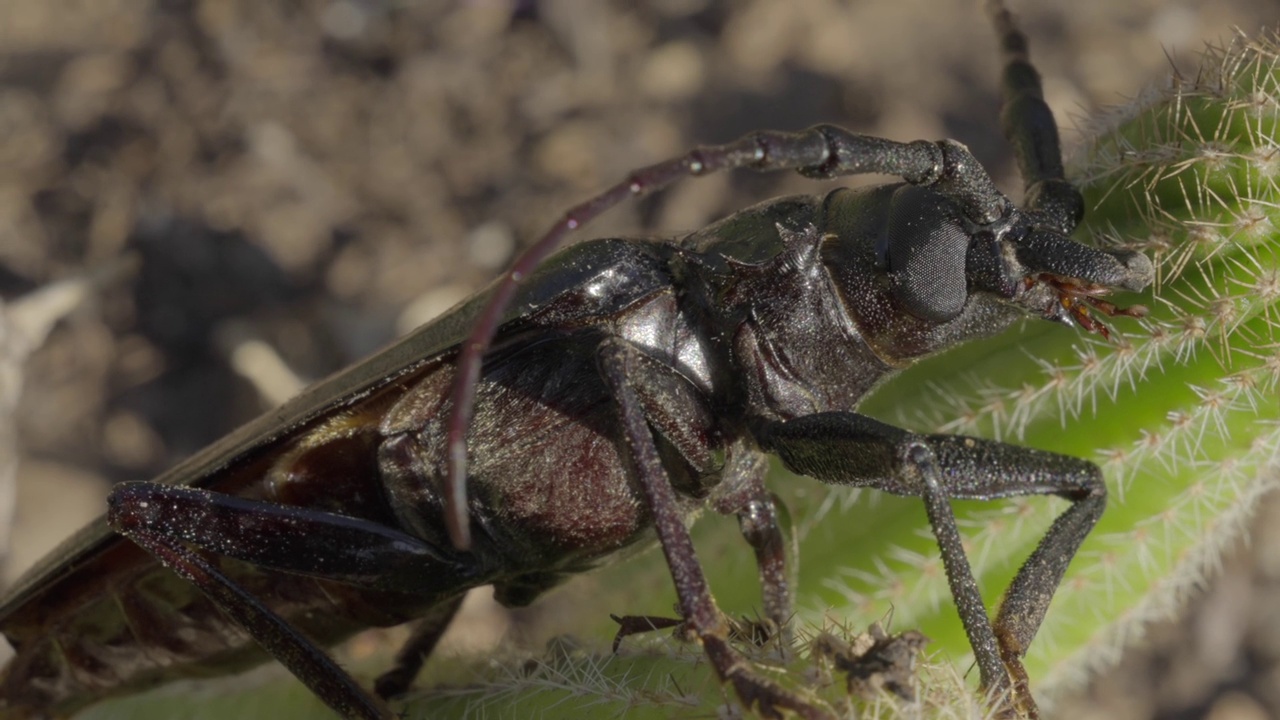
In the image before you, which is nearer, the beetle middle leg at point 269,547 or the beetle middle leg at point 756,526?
the beetle middle leg at point 269,547

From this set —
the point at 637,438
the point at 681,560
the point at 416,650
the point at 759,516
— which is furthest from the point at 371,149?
the point at 681,560

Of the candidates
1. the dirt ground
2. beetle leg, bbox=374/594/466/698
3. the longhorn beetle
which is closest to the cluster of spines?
the longhorn beetle

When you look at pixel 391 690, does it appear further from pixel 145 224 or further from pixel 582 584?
pixel 145 224

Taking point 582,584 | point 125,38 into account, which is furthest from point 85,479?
point 582,584

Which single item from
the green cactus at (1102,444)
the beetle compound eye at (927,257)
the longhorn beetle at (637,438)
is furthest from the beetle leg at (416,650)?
the beetle compound eye at (927,257)

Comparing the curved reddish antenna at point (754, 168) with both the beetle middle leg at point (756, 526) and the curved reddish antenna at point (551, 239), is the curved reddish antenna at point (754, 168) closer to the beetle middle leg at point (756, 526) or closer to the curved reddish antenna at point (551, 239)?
the curved reddish antenna at point (551, 239)

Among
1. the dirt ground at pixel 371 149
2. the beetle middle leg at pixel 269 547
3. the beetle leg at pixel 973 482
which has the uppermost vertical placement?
the dirt ground at pixel 371 149
